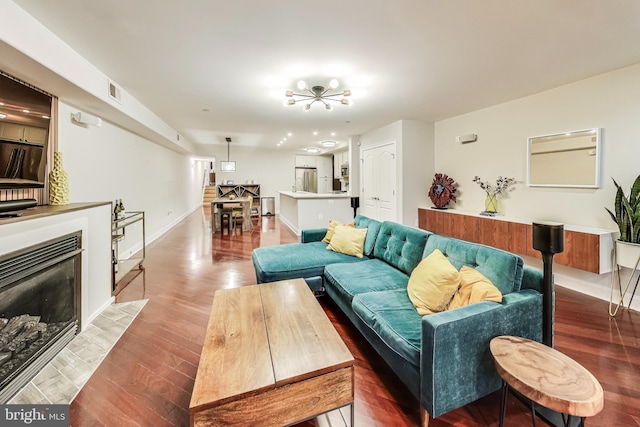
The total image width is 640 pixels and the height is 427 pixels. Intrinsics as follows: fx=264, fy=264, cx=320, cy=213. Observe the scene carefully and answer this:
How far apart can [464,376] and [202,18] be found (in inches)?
117

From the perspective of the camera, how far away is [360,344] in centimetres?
219

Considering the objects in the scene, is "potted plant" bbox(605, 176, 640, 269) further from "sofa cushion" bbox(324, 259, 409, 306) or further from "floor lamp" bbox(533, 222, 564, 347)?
"sofa cushion" bbox(324, 259, 409, 306)

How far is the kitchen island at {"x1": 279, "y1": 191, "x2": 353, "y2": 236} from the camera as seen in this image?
615 cm

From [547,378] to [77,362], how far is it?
296 cm

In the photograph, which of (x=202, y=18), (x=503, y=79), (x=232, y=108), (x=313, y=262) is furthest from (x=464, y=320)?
(x=232, y=108)

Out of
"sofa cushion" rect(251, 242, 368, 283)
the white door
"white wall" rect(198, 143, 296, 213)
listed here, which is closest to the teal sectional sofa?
"sofa cushion" rect(251, 242, 368, 283)

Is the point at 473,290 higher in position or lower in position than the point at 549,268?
lower

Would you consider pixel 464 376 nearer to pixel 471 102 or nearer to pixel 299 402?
pixel 299 402

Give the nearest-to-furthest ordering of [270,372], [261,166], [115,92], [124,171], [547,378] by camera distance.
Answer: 1. [547,378]
2. [270,372]
3. [115,92]
4. [124,171]
5. [261,166]

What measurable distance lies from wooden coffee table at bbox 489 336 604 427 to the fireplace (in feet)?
9.32

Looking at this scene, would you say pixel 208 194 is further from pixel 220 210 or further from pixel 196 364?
pixel 196 364

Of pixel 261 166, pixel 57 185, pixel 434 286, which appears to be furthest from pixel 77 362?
pixel 261 166

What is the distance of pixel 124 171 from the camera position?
4.61m

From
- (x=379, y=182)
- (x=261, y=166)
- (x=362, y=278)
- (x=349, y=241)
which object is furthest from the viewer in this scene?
(x=261, y=166)
